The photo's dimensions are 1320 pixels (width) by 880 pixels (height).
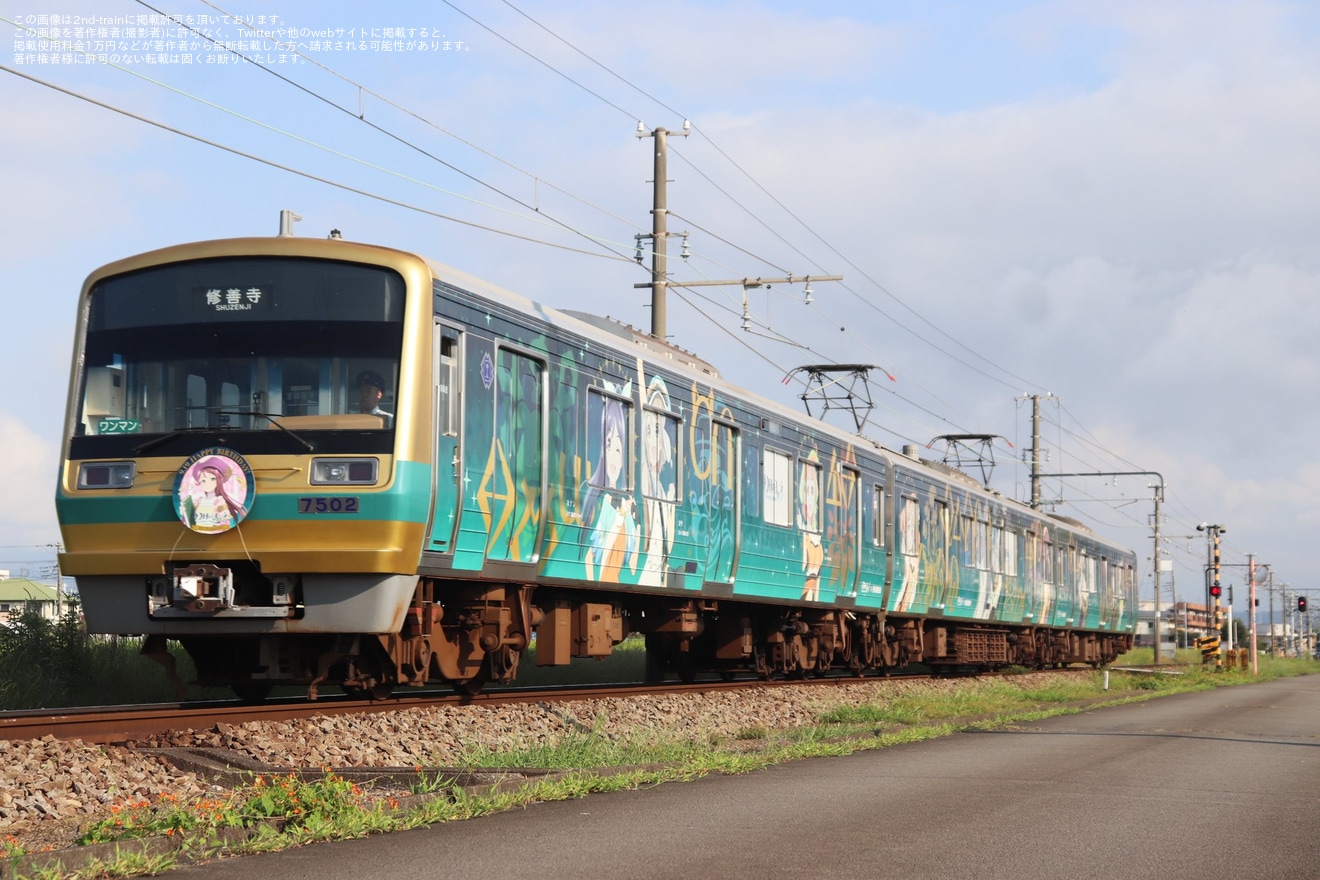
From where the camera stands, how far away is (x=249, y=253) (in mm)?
11422

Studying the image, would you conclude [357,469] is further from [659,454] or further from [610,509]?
[659,454]

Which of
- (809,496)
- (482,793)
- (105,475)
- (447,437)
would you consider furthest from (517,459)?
(809,496)

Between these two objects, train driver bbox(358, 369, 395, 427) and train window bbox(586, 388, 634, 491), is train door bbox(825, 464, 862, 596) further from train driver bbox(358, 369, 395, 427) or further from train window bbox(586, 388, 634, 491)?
train driver bbox(358, 369, 395, 427)

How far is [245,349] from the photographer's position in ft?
36.8

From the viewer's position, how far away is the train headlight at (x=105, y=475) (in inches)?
439

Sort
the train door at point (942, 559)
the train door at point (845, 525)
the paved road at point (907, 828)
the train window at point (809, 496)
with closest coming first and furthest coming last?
1. the paved road at point (907, 828)
2. the train window at point (809, 496)
3. the train door at point (845, 525)
4. the train door at point (942, 559)

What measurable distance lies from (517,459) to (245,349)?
2.43 meters

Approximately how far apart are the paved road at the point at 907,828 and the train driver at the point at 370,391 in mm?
3668

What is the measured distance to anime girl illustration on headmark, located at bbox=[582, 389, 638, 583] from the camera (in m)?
13.9

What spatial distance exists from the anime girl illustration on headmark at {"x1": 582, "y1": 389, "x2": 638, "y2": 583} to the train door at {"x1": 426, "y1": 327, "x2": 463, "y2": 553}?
2.36m

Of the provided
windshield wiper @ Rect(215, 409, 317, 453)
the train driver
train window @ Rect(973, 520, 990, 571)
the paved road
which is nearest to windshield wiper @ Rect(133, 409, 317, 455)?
windshield wiper @ Rect(215, 409, 317, 453)

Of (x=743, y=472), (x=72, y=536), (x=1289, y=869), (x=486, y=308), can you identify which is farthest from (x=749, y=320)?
(x=1289, y=869)

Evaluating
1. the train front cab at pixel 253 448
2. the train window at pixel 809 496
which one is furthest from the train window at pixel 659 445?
the train front cab at pixel 253 448

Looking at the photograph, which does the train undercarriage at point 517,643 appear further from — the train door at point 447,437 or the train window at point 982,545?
the train window at point 982,545
